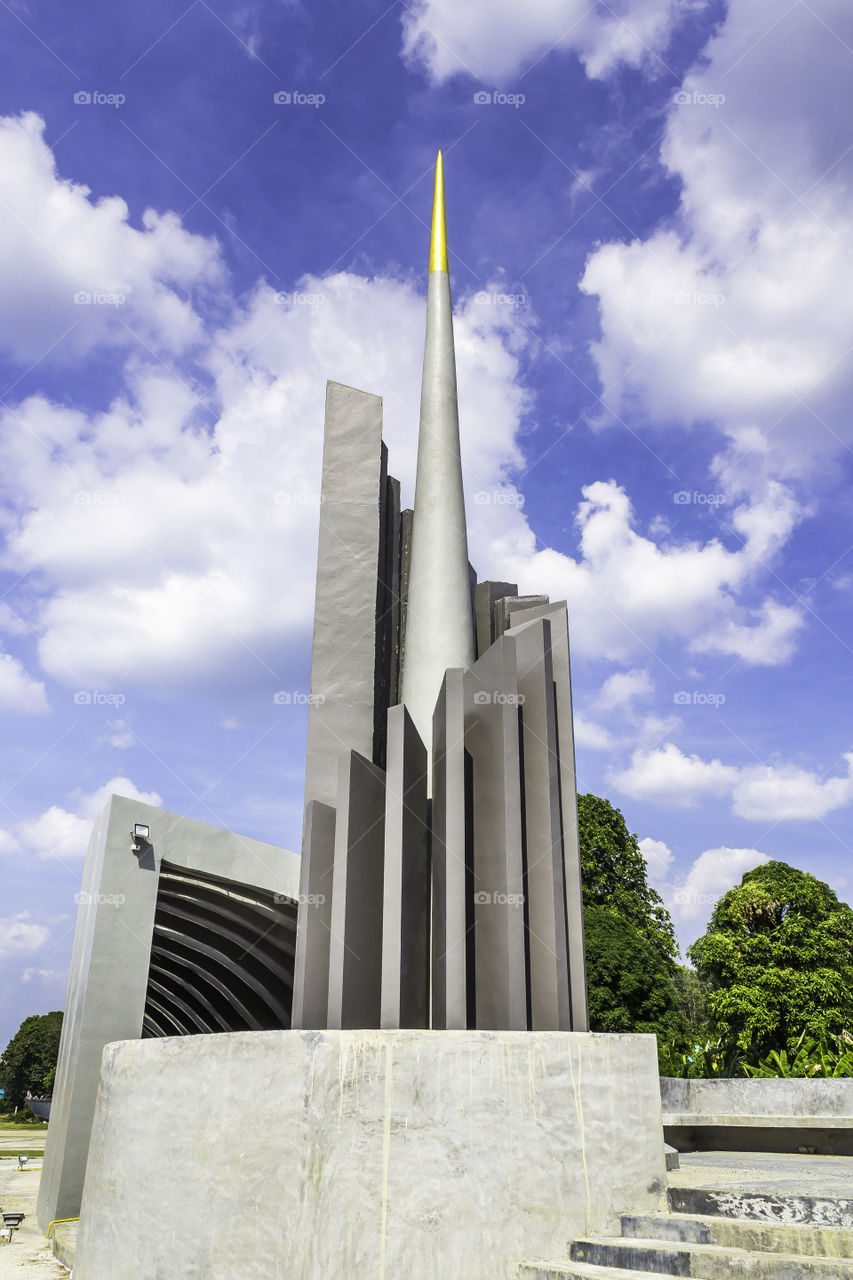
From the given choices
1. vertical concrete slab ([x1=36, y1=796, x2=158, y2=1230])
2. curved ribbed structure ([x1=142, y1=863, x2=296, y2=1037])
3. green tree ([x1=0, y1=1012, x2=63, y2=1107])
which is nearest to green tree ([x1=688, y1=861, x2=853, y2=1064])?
curved ribbed structure ([x1=142, y1=863, x2=296, y2=1037])

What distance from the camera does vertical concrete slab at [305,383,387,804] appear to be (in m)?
9.98

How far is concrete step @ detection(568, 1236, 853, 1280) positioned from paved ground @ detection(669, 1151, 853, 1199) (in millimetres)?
849

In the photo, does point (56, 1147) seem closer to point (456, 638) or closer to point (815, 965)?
point (456, 638)

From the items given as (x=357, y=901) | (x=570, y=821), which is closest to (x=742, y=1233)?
(x=570, y=821)

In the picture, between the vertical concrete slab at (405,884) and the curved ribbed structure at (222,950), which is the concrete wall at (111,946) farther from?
the vertical concrete slab at (405,884)

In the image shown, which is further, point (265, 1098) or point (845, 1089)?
point (845, 1089)

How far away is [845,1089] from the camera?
32.9ft

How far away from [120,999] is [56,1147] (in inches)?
104

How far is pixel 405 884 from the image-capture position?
6699mm

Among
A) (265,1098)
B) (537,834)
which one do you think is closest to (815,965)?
(537,834)

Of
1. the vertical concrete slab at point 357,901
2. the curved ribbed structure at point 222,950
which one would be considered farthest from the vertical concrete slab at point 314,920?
the curved ribbed structure at point 222,950
